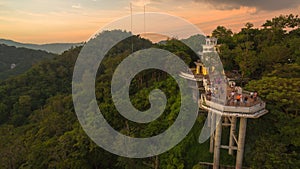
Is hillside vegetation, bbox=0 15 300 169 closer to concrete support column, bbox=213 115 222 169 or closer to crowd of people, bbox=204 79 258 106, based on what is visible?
concrete support column, bbox=213 115 222 169

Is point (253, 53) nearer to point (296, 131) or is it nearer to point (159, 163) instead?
point (296, 131)

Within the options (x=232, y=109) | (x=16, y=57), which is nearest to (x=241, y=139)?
(x=232, y=109)

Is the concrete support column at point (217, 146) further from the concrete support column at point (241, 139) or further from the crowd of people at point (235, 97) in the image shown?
the crowd of people at point (235, 97)

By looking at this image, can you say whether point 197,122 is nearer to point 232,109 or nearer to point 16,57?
point 232,109

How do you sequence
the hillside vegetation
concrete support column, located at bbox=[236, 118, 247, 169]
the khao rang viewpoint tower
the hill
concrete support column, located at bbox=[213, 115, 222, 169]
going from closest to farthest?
the khao rang viewpoint tower < concrete support column, located at bbox=[236, 118, 247, 169] < concrete support column, located at bbox=[213, 115, 222, 169] < the hillside vegetation < the hill

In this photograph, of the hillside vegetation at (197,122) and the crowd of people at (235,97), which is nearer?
the crowd of people at (235,97)

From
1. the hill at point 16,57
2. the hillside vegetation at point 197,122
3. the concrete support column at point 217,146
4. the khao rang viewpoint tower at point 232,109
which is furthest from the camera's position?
the hill at point 16,57

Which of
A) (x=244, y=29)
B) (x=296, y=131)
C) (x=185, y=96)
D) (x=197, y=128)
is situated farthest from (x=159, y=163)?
(x=244, y=29)

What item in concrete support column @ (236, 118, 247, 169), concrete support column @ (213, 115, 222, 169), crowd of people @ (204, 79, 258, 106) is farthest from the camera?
concrete support column @ (213, 115, 222, 169)

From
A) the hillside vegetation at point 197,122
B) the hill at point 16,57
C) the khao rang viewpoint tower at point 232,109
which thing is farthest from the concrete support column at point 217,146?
the hill at point 16,57

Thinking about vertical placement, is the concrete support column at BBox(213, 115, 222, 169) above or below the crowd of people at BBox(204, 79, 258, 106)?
below

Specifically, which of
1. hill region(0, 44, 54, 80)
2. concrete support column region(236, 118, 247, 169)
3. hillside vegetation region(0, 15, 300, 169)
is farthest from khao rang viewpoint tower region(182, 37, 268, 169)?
hill region(0, 44, 54, 80)
